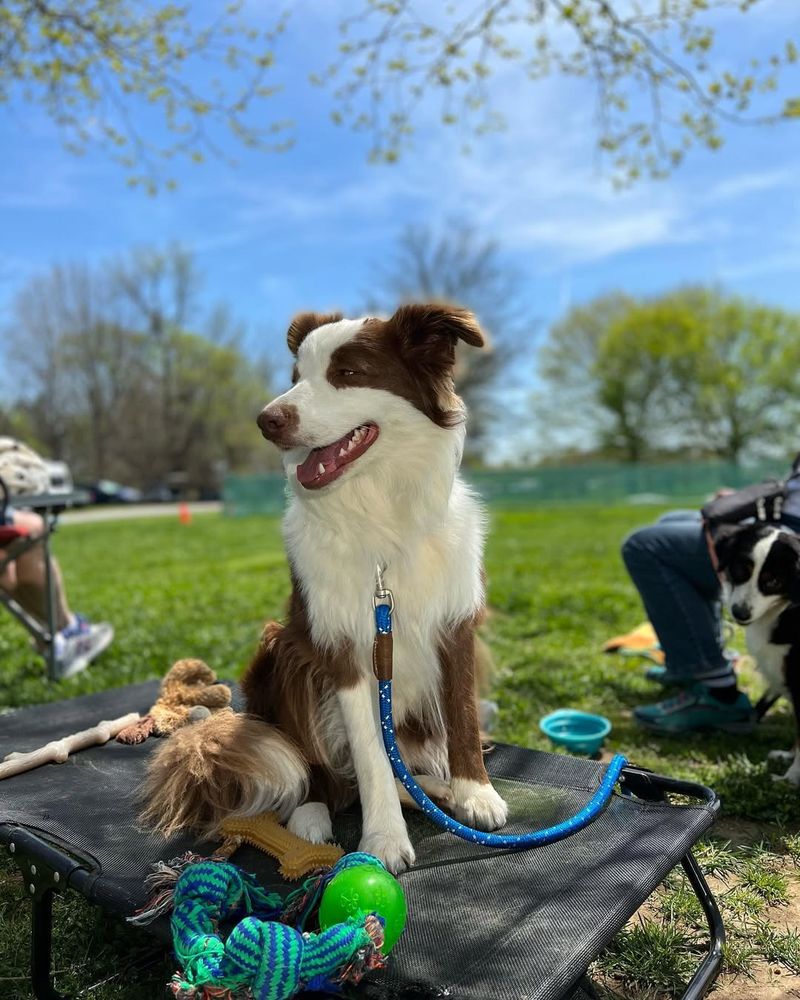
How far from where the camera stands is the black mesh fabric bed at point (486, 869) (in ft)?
6.12

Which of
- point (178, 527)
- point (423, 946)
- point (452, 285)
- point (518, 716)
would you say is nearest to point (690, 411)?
point (452, 285)

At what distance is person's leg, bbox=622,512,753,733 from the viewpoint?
164 inches

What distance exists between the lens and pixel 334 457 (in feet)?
8.13

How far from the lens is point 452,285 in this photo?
35875 mm

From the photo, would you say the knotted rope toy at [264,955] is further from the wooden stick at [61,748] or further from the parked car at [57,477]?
the parked car at [57,477]

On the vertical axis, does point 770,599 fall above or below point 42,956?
above

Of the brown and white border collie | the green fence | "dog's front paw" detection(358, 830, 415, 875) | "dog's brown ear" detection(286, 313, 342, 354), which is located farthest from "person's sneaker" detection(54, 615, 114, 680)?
the green fence

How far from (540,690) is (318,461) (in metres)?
3.16

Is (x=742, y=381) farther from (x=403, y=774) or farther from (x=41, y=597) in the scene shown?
(x=403, y=774)

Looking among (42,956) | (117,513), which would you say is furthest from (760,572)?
(117,513)

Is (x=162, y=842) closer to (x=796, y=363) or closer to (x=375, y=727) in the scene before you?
(x=375, y=727)

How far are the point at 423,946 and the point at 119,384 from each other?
48.4 meters

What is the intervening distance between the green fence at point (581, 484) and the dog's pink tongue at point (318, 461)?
25.4 m

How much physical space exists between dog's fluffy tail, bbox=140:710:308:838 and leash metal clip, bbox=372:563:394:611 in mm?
577
